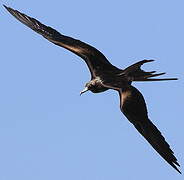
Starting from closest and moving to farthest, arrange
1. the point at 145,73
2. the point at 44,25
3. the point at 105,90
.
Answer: the point at 145,73
the point at 105,90
the point at 44,25

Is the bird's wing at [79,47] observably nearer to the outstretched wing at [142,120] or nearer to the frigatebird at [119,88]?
the frigatebird at [119,88]

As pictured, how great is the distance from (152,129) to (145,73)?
268 centimetres

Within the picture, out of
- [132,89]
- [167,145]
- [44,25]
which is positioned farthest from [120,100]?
[44,25]

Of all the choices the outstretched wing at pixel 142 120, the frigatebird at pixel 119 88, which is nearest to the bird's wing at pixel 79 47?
the frigatebird at pixel 119 88

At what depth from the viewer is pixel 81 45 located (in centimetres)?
1992

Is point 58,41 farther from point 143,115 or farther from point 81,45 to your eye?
point 143,115

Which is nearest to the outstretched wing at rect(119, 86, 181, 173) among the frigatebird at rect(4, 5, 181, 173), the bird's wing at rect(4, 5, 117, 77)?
the frigatebird at rect(4, 5, 181, 173)

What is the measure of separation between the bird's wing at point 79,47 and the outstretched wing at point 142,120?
39.7 inches

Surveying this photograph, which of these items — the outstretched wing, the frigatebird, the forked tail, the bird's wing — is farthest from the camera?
the bird's wing

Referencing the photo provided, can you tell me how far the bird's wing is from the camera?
19.4m

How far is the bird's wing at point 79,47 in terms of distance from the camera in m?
19.4

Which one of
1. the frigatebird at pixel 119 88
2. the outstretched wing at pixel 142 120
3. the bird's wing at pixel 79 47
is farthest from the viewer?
the bird's wing at pixel 79 47

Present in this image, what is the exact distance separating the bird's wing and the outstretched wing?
101cm

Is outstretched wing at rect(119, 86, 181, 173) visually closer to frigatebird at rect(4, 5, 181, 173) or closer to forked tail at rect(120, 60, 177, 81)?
frigatebird at rect(4, 5, 181, 173)
